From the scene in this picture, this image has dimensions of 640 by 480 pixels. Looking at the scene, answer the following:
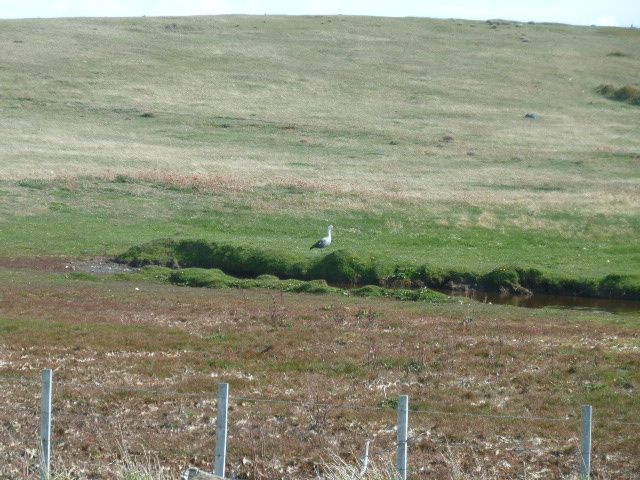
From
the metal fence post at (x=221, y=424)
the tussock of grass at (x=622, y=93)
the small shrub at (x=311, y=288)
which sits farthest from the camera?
the tussock of grass at (x=622, y=93)

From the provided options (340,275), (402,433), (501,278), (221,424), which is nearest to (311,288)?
(340,275)

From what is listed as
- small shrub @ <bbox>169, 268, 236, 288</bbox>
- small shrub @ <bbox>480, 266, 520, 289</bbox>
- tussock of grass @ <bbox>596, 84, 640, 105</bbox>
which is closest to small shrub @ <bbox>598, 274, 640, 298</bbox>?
small shrub @ <bbox>480, 266, 520, 289</bbox>

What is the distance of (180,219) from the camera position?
54.2 meters

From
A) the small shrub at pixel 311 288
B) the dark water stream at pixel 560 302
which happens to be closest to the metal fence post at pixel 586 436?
the small shrub at pixel 311 288

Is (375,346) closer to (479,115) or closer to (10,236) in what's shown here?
(10,236)

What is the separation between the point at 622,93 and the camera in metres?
108

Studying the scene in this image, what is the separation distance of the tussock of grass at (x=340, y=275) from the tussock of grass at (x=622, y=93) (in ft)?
226

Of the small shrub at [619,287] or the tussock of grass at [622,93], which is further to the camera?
the tussock of grass at [622,93]

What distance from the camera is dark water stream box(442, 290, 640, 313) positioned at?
126 feet

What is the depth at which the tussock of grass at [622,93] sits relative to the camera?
106m

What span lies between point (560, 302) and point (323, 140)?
4281 cm

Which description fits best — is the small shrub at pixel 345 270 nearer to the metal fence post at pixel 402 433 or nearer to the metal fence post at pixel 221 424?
the metal fence post at pixel 221 424

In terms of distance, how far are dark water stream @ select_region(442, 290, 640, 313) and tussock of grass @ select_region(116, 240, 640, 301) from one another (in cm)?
61

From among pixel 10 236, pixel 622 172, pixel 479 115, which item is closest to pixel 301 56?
pixel 479 115
